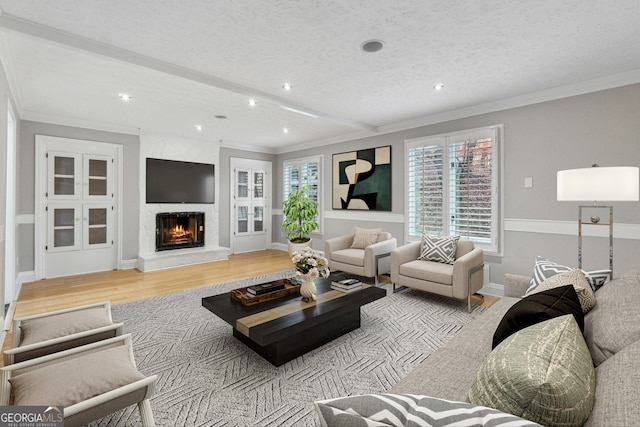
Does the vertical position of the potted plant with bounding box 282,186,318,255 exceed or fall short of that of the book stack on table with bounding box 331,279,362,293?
it exceeds it

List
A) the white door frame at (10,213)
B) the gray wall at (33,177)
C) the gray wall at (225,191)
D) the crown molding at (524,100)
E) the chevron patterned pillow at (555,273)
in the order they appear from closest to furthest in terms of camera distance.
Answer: the chevron patterned pillow at (555,273)
the crown molding at (524,100)
the white door frame at (10,213)
the gray wall at (33,177)
the gray wall at (225,191)

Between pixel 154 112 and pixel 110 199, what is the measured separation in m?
2.00

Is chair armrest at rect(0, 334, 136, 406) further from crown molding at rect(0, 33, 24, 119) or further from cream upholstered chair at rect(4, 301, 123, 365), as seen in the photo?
crown molding at rect(0, 33, 24, 119)

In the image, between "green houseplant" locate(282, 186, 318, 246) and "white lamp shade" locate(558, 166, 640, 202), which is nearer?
"white lamp shade" locate(558, 166, 640, 202)

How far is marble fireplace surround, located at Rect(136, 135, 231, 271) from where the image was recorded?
226 inches

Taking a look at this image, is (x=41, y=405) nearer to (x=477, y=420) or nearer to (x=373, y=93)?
(x=477, y=420)

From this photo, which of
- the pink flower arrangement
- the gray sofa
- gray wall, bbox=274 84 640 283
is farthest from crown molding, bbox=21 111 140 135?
the gray sofa

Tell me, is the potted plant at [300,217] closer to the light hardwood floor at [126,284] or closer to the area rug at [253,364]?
the light hardwood floor at [126,284]

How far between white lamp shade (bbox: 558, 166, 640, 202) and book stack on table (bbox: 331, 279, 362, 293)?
197cm

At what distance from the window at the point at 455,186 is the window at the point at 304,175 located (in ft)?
7.35

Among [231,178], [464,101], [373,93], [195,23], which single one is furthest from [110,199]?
[464,101]

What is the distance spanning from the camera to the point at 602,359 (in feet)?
3.75

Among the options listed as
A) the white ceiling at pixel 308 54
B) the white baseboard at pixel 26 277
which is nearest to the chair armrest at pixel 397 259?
the white ceiling at pixel 308 54

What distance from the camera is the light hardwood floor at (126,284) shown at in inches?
151
